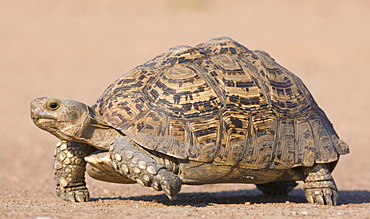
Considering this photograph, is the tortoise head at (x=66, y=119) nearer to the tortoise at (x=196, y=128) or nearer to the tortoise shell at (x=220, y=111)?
the tortoise at (x=196, y=128)

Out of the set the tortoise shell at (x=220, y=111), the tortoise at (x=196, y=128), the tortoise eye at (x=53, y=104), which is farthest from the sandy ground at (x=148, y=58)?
the tortoise eye at (x=53, y=104)

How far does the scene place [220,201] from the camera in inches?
290

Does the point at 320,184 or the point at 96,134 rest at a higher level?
the point at 96,134

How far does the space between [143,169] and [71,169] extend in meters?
1.30

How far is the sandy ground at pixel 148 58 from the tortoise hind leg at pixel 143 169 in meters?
0.26

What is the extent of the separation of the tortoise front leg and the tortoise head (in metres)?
0.37

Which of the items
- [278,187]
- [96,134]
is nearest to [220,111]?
[96,134]

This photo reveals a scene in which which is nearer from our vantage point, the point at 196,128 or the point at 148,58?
the point at 196,128

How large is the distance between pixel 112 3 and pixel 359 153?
32.4m

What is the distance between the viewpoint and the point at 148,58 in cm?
2506

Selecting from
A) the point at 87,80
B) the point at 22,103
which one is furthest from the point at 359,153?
the point at 87,80

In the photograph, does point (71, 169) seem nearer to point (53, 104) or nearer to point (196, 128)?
point (53, 104)

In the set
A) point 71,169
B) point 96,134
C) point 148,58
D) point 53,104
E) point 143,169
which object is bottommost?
point 143,169

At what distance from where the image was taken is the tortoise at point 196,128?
20.0ft
